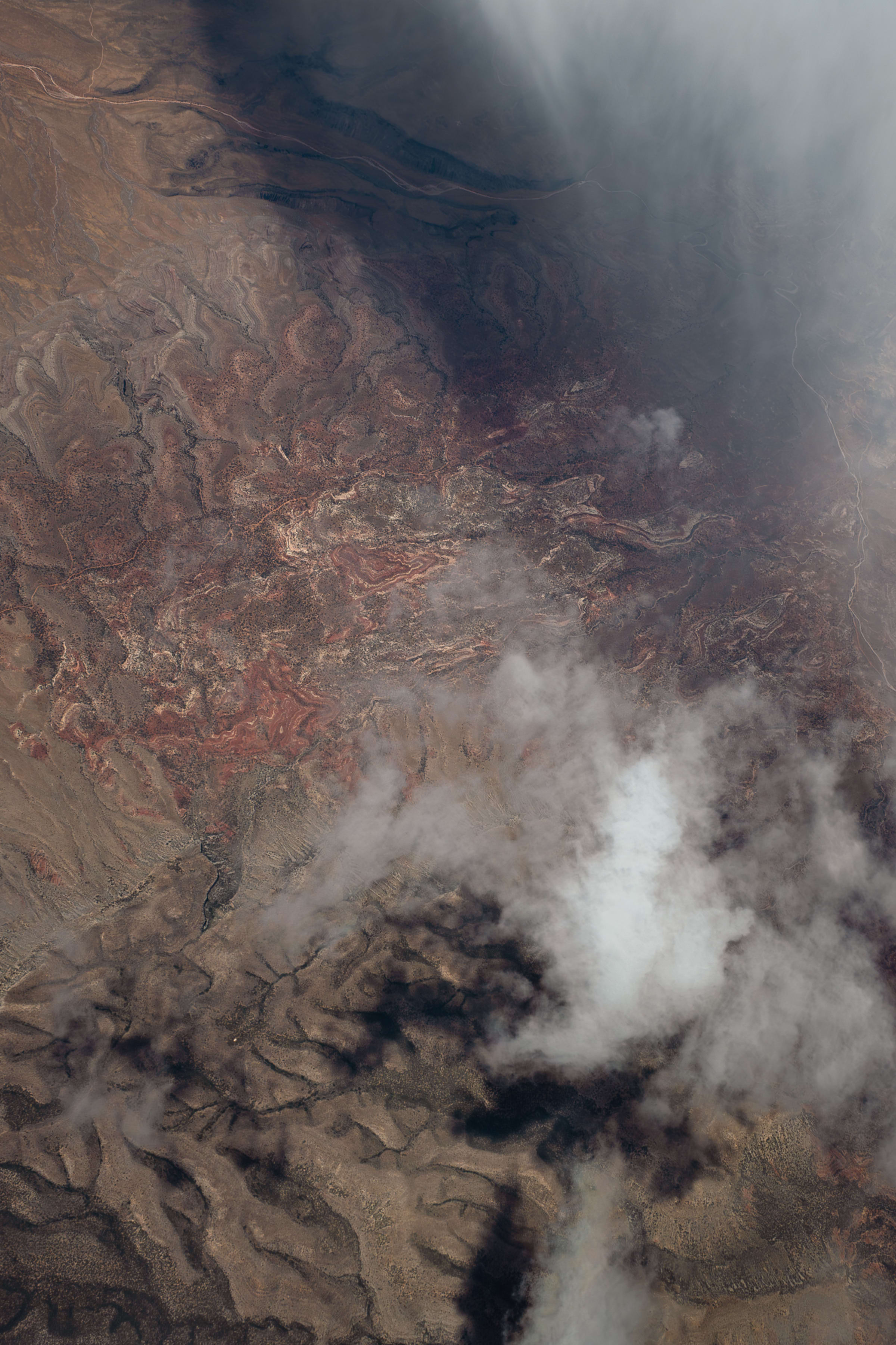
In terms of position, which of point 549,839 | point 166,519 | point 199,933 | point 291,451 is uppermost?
point 291,451

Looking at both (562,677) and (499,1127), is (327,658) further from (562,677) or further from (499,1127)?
(499,1127)

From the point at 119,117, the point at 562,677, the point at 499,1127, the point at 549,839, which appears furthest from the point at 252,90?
the point at 499,1127

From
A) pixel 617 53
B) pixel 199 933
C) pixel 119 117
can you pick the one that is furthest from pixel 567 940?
pixel 617 53

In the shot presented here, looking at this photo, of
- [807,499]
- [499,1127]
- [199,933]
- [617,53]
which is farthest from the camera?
[617,53]

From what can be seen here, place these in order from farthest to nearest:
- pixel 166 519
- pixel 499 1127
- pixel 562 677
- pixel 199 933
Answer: pixel 562 677
pixel 166 519
pixel 199 933
pixel 499 1127

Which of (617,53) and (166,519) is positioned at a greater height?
(617,53)

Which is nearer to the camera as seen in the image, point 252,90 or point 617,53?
point 252,90
